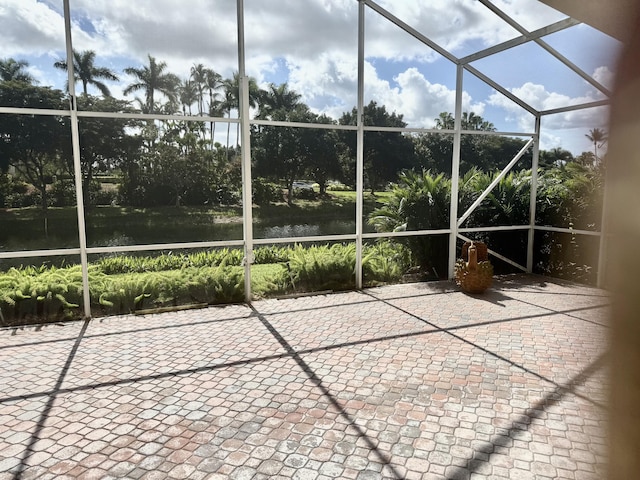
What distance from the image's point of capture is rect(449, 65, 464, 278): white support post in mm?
7057

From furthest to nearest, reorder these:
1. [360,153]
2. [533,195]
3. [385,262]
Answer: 1. [533,195]
2. [385,262]
3. [360,153]

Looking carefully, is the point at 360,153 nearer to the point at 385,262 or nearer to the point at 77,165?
the point at 385,262

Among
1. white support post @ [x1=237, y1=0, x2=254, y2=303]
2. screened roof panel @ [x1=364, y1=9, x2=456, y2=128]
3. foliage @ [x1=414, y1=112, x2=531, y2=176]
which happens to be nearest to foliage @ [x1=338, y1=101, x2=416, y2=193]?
screened roof panel @ [x1=364, y1=9, x2=456, y2=128]

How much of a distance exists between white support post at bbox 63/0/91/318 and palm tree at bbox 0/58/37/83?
71cm

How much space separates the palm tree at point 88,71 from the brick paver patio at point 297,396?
2.86 meters

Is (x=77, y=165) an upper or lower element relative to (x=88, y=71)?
lower

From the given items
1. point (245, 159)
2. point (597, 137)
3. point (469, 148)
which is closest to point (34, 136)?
point (245, 159)

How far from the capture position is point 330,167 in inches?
278

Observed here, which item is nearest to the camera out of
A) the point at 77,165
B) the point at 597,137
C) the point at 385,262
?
the point at 597,137

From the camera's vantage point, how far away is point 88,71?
213 inches

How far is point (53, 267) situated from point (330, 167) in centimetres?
417

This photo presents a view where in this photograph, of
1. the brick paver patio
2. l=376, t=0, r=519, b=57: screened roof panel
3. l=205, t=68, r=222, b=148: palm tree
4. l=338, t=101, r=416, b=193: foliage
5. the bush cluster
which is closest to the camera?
the brick paver patio

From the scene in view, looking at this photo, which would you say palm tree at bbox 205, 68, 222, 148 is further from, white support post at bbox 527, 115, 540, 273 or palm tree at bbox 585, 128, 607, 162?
palm tree at bbox 585, 128, 607, 162

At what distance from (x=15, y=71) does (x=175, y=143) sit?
6.52 ft
